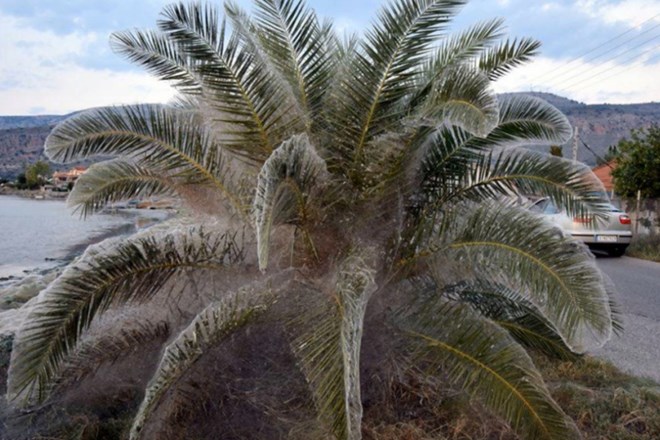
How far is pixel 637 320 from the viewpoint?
8.84m

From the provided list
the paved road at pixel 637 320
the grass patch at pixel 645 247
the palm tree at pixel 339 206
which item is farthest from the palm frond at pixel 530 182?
the grass patch at pixel 645 247

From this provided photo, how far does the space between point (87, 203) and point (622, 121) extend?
84.6 meters

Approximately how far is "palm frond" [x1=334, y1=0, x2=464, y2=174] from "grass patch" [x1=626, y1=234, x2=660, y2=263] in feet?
43.9

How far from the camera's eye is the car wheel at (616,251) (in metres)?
16.4

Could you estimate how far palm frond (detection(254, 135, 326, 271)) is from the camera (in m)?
3.47

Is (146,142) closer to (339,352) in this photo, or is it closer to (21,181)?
(339,352)

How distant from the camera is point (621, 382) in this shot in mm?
5574

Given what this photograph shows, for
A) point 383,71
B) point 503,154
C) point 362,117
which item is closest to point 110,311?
point 362,117

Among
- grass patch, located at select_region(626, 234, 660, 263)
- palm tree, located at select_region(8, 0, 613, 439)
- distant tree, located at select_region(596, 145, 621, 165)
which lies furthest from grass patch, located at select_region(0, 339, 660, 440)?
distant tree, located at select_region(596, 145, 621, 165)

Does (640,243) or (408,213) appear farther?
(640,243)

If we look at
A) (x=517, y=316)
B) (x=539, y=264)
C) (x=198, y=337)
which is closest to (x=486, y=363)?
(x=539, y=264)

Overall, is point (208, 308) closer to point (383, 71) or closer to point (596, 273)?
point (383, 71)

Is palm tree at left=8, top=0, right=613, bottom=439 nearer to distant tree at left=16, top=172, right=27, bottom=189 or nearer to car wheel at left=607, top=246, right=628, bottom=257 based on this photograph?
car wheel at left=607, top=246, right=628, bottom=257

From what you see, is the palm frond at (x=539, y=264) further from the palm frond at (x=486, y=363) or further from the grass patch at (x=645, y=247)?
the grass patch at (x=645, y=247)
